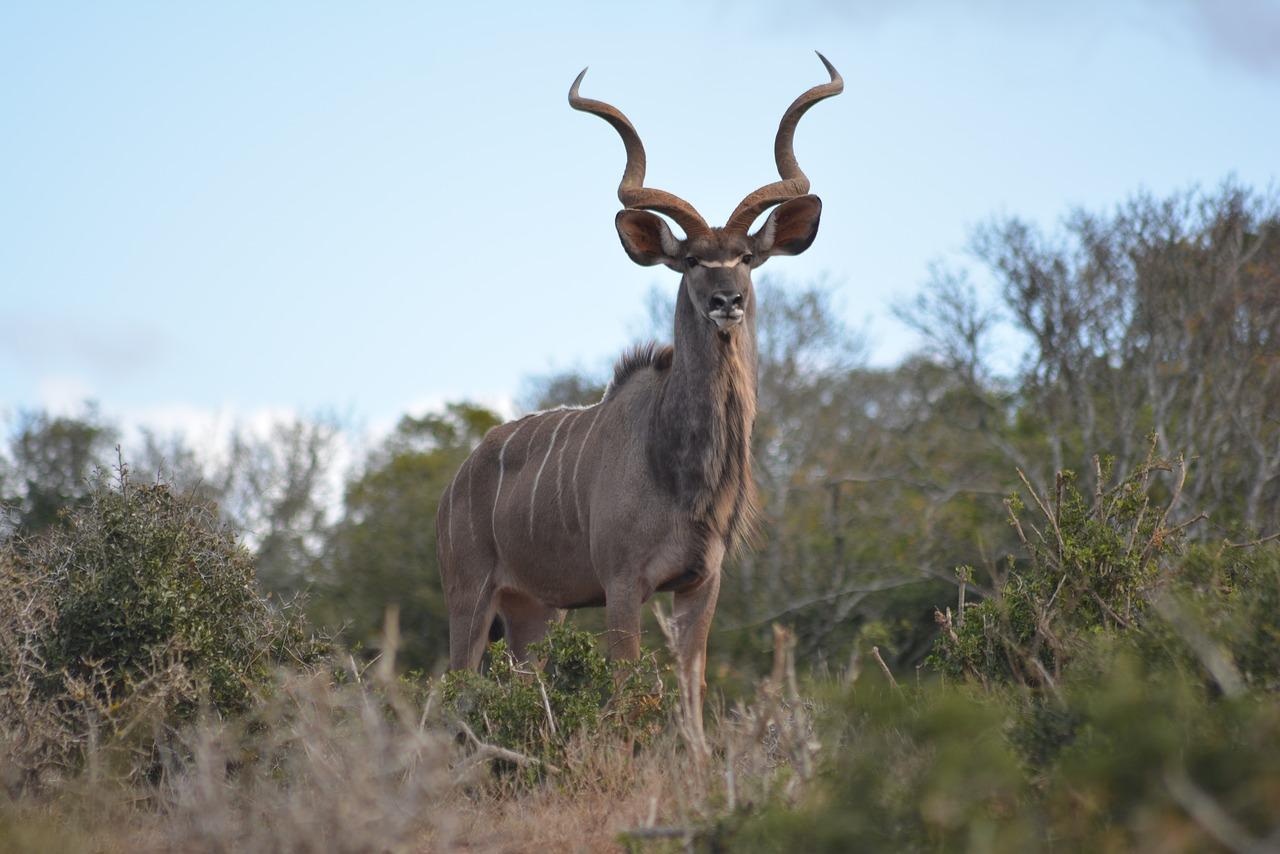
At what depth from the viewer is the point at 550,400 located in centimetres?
2289

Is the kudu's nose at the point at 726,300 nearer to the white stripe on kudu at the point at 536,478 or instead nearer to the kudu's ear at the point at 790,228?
the kudu's ear at the point at 790,228

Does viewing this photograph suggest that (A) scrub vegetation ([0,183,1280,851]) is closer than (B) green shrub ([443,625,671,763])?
Yes

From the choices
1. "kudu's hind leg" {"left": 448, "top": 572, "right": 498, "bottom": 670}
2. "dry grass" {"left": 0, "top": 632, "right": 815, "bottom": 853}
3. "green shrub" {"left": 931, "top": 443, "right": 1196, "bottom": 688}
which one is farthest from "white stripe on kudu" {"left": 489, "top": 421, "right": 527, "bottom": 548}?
"green shrub" {"left": 931, "top": 443, "right": 1196, "bottom": 688}

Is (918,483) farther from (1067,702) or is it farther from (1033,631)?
(1067,702)

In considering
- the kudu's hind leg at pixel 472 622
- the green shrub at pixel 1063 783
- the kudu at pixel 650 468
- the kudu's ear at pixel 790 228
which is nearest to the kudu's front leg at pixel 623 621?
the kudu at pixel 650 468

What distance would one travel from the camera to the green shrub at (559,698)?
5.00 m

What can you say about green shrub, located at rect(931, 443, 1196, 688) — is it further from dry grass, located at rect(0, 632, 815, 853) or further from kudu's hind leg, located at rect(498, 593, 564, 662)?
kudu's hind leg, located at rect(498, 593, 564, 662)

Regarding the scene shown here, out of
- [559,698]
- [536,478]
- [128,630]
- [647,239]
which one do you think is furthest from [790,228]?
[128,630]

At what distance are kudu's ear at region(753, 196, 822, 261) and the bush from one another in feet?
8.16

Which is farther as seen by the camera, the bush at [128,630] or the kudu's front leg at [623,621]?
the kudu's front leg at [623,621]

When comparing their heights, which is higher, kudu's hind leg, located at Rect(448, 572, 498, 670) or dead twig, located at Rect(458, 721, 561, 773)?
kudu's hind leg, located at Rect(448, 572, 498, 670)

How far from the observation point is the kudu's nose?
5.70m

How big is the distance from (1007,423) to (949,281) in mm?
2174

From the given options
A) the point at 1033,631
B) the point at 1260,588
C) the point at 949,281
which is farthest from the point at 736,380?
the point at 949,281
